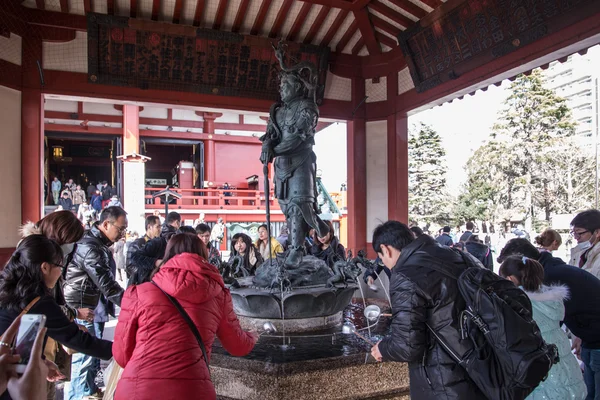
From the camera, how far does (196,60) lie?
721 centimetres

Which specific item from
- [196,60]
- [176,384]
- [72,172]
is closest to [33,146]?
[196,60]

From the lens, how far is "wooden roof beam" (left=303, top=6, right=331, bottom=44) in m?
7.31

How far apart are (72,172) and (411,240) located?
21.0 metres

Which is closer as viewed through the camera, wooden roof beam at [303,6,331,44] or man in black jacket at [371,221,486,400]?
man in black jacket at [371,221,486,400]

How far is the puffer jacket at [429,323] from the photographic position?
1619 millimetres

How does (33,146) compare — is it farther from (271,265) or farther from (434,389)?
(434,389)

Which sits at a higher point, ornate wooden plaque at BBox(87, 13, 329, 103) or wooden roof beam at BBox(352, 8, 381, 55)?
wooden roof beam at BBox(352, 8, 381, 55)

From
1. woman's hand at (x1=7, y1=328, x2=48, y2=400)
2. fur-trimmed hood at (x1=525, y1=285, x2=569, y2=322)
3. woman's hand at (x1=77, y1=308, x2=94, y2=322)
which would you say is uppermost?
woman's hand at (x1=7, y1=328, x2=48, y2=400)

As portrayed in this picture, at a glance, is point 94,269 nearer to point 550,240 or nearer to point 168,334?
point 168,334

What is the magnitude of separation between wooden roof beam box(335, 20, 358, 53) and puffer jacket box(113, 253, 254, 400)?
23.2 ft

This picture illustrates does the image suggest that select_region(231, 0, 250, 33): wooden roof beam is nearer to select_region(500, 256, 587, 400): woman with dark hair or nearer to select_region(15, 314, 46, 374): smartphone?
select_region(500, 256, 587, 400): woman with dark hair

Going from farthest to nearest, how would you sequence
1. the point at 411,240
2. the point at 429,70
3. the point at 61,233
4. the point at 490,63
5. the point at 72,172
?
1. the point at 72,172
2. the point at 429,70
3. the point at 490,63
4. the point at 61,233
5. the point at 411,240

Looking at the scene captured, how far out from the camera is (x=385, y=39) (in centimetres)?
789

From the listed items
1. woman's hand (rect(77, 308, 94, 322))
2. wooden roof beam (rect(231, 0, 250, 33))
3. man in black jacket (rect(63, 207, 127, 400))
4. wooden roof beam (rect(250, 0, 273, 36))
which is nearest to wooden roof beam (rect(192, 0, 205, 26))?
wooden roof beam (rect(231, 0, 250, 33))
